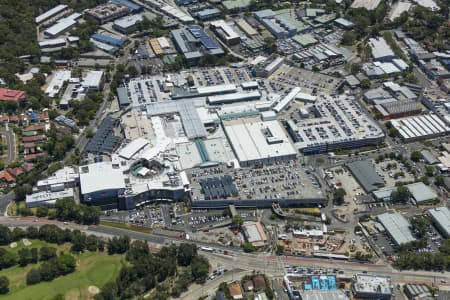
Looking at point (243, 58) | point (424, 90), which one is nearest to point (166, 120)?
point (243, 58)

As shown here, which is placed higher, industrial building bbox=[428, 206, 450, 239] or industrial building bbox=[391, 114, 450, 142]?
industrial building bbox=[391, 114, 450, 142]

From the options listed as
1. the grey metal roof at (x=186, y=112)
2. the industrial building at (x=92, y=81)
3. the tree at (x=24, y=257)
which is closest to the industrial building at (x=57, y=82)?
the industrial building at (x=92, y=81)

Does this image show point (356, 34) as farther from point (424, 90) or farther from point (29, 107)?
point (29, 107)

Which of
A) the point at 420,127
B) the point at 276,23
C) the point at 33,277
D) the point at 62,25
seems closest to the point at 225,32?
the point at 276,23

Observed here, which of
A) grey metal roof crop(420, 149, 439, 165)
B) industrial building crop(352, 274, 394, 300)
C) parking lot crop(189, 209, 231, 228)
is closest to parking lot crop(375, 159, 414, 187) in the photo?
grey metal roof crop(420, 149, 439, 165)

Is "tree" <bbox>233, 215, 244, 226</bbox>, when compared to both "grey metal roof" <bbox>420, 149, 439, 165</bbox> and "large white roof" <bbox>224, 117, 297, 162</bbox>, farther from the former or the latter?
"grey metal roof" <bbox>420, 149, 439, 165</bbox>

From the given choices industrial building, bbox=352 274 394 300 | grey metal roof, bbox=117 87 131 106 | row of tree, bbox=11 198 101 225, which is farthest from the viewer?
grey metal roof, bbox=117 87 131 106

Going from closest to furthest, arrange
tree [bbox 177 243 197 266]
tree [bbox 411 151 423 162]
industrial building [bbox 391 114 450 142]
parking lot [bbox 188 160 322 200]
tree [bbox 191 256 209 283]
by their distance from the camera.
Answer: tree [bbox 191 256 209 283], tree [bbox 177 243 197 266], parking lot [bbox 188 160 322 200], tree [bbox 411 151 423 162], industrial building [bbox 391 114 450 142]

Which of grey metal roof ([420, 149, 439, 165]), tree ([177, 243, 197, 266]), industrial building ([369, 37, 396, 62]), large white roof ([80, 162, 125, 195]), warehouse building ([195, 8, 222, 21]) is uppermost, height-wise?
warehouse building ([195, 8, 222, 21])

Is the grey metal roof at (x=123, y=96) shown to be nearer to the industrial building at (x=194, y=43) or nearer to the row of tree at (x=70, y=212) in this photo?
the industrial building at (x=194, y=43)
